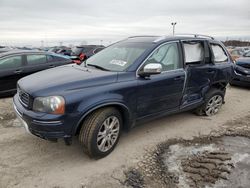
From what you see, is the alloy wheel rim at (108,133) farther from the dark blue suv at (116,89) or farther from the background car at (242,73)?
the background car at (242,73)

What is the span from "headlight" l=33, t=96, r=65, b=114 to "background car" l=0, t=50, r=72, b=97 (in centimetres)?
395

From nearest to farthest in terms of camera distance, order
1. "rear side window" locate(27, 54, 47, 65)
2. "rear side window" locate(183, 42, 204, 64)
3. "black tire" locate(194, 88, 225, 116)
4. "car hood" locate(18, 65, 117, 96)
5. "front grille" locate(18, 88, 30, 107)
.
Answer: "car hood" locate(18, 65, 117, 96)
"front grille" locate(18, 88, 30, 107)
"rear side window" locate(183, 42, 204, 64)
"black tire" locate(194, 88, 225, 116)
"rear side window" locate(27, 54, 47, 65)

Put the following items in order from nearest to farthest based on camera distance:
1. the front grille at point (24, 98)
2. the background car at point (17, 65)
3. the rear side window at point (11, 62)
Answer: the front grille at point (24, 98) < the background car at point (17, 65) < the rear side window at point (11, 62)

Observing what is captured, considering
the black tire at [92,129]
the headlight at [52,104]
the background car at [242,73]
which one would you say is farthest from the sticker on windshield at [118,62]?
the background car at [242,73]

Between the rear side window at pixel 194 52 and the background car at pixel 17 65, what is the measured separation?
14.9ft

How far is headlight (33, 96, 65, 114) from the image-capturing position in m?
2.99

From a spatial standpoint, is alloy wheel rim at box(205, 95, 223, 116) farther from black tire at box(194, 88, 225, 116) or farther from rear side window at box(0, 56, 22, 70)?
rear side window at box(0, 56, 22, 70)

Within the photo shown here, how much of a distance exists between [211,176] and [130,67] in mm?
1943

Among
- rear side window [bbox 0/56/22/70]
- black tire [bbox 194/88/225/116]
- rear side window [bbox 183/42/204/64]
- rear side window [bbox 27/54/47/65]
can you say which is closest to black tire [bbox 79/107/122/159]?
rear side window [bbox 183/42/204/64]

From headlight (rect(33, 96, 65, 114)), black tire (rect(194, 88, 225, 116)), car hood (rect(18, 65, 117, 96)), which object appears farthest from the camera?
black tire (rect(194, 88, 225, 116))

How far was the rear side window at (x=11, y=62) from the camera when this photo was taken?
653cm

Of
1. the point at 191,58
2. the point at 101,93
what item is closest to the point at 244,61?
the point at 191,58

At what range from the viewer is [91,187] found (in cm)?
291

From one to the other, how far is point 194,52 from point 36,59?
15.7 feet
